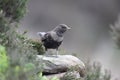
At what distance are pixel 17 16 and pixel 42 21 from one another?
18774 millimetres

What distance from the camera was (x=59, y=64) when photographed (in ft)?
31.2

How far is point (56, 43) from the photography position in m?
9.43

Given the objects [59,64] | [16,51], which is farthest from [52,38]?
[16,51]

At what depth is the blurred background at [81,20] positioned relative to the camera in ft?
90.9

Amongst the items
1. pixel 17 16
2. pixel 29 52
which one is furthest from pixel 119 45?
pixel 29 52

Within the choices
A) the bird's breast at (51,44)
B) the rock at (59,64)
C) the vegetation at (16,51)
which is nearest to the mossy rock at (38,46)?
the vegetation at (16,51)

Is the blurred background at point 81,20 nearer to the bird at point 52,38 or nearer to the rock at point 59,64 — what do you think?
the rock at point 59,64

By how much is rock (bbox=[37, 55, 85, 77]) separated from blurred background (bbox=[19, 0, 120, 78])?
16.4m

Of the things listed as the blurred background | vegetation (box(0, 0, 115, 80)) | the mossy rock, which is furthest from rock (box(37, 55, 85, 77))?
the blurred background

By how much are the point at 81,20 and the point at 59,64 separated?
19980 millimetres

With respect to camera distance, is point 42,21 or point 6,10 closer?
point 6,10

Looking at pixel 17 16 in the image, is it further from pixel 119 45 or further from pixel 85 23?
pixel 85 23

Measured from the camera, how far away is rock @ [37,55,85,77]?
30.7 feet

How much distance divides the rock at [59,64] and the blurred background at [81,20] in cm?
1645
